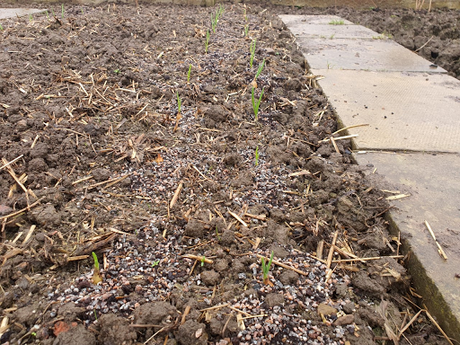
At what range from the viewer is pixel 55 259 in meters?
1.27

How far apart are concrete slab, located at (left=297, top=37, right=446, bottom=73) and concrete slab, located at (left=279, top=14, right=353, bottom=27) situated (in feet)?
2.95

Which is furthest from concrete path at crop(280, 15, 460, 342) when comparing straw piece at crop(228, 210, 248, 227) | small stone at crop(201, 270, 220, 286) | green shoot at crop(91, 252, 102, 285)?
green shoot at crop(91, 252, 102, 285)

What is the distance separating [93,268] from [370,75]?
2.66 metres

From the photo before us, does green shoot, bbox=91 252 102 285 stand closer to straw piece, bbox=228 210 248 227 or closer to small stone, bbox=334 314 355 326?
straw piece, bbox=228 210 248 227

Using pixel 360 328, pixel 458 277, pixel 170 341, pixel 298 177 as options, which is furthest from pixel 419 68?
pixel 170 341

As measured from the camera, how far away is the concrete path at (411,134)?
127 cm

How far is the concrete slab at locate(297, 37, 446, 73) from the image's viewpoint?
9.87 ft

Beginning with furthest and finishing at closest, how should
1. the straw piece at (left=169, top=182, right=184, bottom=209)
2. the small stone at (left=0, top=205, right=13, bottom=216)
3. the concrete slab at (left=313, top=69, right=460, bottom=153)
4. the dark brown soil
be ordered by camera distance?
the dark brown soil, the concrete slab at (left=313, top=69, right=460, bottom=153), the straw piece at (left=169, top=182, right=184, bottom=209), the small stone at (left=0, top=205, right=13, bottom=216)

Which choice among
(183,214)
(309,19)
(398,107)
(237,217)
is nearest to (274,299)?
(237,217)

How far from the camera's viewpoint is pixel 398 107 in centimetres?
233

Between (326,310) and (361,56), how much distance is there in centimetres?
285

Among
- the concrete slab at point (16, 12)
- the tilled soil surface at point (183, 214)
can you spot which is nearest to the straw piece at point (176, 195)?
the tilled soil surface at point (183, 214)

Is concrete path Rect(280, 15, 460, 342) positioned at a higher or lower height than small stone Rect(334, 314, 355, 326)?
higher

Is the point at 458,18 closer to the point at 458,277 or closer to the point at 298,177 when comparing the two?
the point at 298,177
